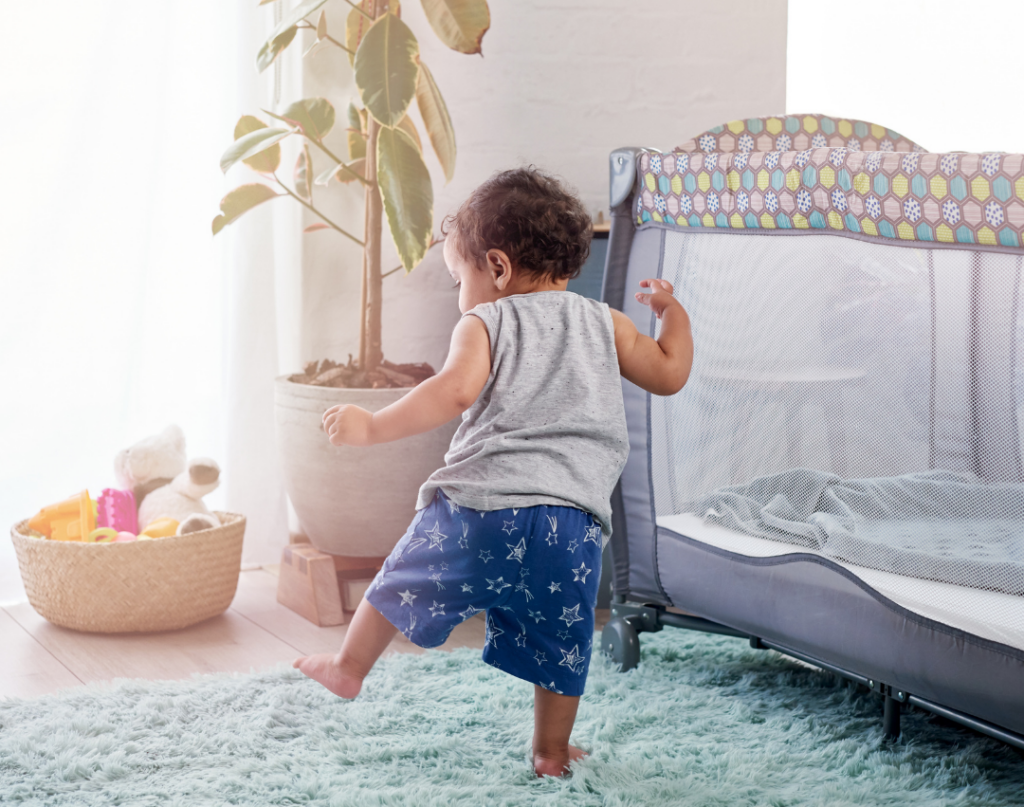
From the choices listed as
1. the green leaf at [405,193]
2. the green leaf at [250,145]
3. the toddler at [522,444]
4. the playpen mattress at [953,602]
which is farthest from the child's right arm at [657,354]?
the green leaf at [250,145]

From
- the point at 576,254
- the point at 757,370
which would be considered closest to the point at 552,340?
the point at 576,254

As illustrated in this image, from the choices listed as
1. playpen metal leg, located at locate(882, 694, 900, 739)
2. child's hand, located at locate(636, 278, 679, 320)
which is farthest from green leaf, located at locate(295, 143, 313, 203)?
playpen metal leg, located at locate(882, 694, 900, 739)

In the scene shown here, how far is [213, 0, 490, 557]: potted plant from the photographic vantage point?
5.41 feet

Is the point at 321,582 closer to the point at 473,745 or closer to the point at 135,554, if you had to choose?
the point at 135,554

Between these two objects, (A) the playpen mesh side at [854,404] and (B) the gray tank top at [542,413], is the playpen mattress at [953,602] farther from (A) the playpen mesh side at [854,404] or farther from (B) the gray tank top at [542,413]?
(B) the gray tank top at [542,413]

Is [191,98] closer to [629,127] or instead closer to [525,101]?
[525,101]

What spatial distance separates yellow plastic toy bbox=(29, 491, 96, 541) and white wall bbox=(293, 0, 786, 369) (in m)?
0.51

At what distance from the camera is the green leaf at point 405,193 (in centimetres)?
162

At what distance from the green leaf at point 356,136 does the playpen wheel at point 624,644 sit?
0.97 meters

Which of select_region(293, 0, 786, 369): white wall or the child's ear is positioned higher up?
select_region(293, 0, 786, 369): white wall

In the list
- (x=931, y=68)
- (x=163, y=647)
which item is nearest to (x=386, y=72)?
(x=163, y=647)

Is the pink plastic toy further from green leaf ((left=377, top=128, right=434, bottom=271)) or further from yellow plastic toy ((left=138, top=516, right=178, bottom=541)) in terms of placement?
green leaf ((left=377, top=128, right=434, bottom=271))

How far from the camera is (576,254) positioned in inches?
43.4

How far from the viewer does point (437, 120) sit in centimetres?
177
